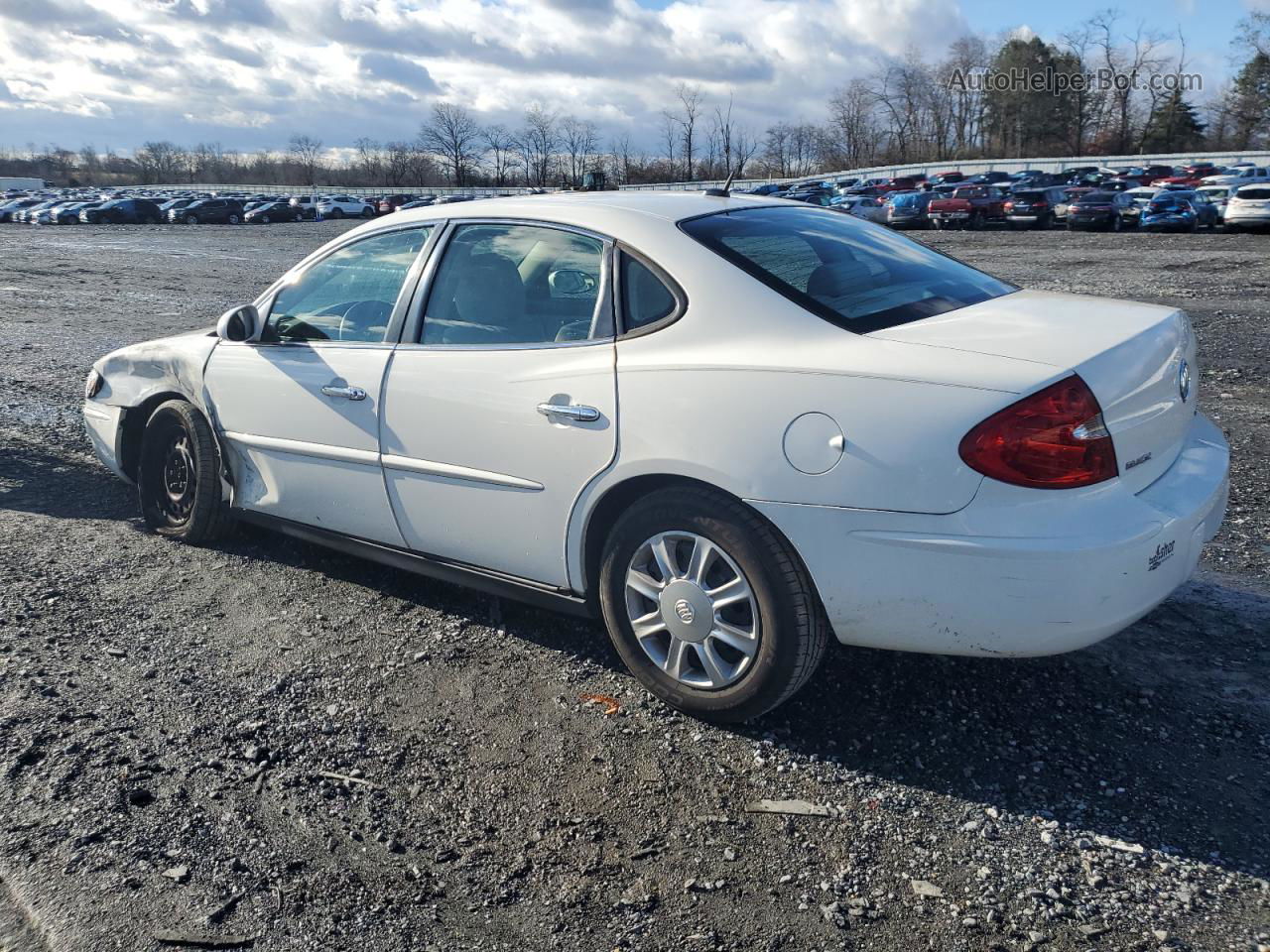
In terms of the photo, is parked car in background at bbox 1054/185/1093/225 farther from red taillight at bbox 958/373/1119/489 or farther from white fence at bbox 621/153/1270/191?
red taillight at bbox 958/373/1119/489

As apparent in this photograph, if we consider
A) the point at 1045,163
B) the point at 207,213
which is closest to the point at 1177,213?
the point at 1045,163

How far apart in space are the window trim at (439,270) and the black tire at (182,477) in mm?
1379

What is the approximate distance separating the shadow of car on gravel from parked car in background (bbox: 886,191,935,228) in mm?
36328

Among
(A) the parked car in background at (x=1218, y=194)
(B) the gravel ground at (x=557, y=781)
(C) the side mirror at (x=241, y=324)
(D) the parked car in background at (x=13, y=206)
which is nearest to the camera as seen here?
(B) the gravel ground at (x=557, y=781)

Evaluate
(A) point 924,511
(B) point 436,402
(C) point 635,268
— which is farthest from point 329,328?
(A) point 924,511

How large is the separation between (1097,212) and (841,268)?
32582mm

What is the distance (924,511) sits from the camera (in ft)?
9.00

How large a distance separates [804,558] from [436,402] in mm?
1486

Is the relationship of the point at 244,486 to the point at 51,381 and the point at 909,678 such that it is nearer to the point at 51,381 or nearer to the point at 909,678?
the point at 909,678

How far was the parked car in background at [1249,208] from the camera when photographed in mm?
27688

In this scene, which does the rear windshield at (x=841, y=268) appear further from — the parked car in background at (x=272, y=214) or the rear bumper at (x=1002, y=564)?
the parked car in background at (x=272, y=214)

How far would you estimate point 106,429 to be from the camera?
5324mm

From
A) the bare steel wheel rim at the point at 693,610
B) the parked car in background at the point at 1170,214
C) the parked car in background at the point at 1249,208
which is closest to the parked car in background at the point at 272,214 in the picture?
the parked car in background at the point at 1170,214

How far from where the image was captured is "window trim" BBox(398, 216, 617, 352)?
3459 millimetres
